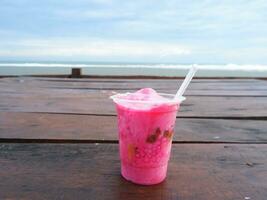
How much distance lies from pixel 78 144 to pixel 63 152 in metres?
0.06

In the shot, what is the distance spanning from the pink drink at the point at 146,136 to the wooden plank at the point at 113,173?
0.02m

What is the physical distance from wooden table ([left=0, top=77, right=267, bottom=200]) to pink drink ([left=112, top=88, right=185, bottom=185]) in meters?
0.02

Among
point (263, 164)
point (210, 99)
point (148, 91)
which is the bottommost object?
point (210, 99)

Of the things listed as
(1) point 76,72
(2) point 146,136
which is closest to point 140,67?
(1) point 76,72

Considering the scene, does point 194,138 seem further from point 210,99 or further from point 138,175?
point 210,99

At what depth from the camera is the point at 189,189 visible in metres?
0.51

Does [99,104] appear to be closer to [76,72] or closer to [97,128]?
[97,128]

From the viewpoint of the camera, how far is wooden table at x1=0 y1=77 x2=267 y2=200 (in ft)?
1.65

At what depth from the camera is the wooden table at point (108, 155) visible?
50 cm

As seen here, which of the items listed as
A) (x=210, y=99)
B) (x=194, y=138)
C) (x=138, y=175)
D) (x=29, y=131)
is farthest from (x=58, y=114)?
(x=210, y=99)

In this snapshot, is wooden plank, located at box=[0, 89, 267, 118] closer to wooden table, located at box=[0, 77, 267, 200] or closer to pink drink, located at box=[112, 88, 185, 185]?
wooden table, located at box=[0, 77, 267, 200]

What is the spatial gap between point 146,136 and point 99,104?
0.79m

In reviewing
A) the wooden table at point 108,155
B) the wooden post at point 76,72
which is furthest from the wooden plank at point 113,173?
the wooden post at point 76,72

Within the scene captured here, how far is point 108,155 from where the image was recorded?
0.66m
